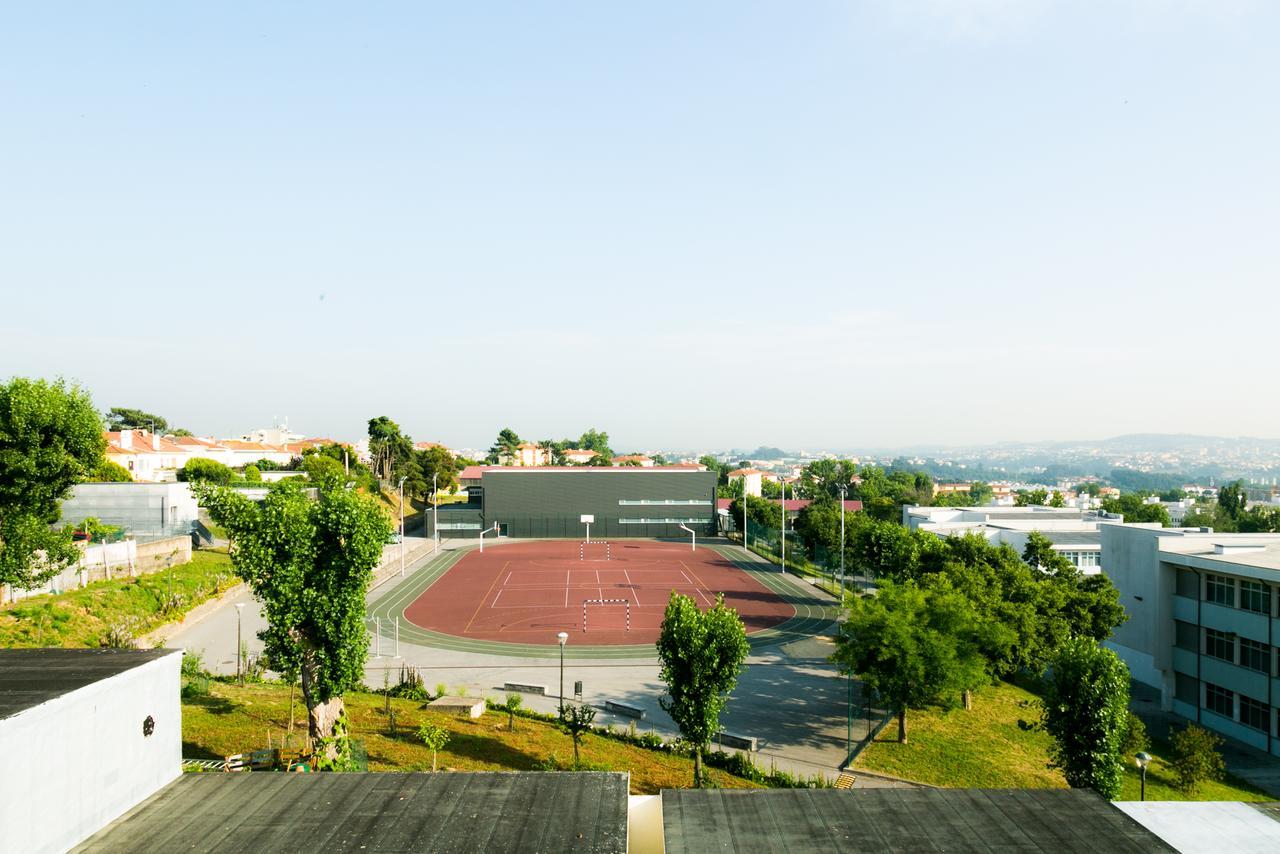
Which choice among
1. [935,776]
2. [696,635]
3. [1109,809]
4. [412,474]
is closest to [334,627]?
[696,635]

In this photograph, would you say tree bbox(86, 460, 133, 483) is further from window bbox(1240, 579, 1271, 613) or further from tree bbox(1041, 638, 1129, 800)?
window bbox(1240, 579, 1271, 613)

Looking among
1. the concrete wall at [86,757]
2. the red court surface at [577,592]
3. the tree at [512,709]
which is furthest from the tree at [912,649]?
the concrete wall at [86,757]

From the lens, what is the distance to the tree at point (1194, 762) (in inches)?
1006

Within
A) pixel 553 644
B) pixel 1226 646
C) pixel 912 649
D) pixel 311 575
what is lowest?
pixel 553 644

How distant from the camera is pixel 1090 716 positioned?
1888 centimetres

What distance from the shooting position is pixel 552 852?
1132 centimetres

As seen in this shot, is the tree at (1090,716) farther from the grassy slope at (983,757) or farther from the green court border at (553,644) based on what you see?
the green court border at (553,644)

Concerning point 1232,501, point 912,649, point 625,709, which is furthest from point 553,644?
point 1232,501

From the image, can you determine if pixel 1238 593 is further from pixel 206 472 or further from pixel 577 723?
pixel 206 472

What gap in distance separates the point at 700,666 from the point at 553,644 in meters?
21.3

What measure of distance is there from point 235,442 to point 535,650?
12408 centimetres

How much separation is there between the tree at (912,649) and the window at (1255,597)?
1301 centimetres

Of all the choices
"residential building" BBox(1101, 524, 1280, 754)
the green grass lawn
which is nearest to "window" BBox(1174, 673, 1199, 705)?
"residential building" BBox(1101, 524, 1280, 754)

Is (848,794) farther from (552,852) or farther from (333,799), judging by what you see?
(333,799)
